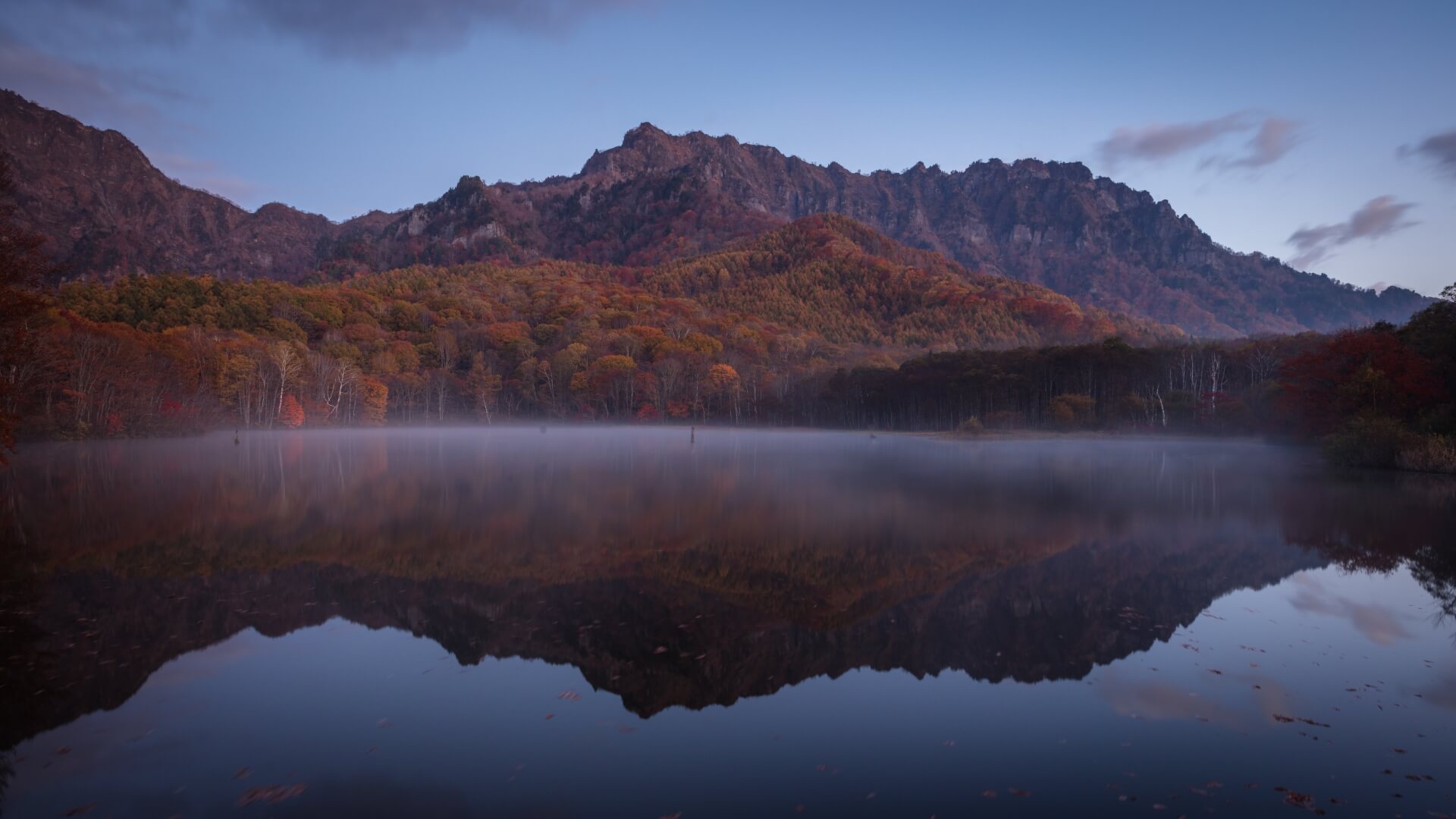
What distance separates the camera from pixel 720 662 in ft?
28.7

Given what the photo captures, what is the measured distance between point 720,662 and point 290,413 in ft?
275

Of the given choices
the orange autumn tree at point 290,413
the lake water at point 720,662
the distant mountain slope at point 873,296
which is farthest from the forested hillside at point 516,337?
the lake water at point 720,662

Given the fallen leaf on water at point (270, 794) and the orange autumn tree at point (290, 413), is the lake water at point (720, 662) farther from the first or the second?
the orange autumn tree at point (290, 413)

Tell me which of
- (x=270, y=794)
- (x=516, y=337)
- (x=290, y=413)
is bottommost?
(x=270, y=794)

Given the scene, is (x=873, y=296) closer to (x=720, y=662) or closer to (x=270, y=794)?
(x=720, y=662)

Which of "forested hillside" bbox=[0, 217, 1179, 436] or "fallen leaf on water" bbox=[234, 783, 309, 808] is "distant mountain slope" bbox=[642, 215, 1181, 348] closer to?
"forested hillside" bbox=[0, 217, 1179, 436]

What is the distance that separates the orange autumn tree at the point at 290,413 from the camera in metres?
77.4

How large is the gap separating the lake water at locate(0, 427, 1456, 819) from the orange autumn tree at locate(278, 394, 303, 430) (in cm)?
6427

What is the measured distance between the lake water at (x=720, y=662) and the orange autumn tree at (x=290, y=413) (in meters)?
64.3

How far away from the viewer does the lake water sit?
5.87 m

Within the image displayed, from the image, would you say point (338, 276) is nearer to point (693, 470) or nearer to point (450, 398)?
point (450, 398)

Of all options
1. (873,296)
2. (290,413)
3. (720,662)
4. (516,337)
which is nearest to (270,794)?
(720,662)

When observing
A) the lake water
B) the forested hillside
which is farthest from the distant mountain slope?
the lake water

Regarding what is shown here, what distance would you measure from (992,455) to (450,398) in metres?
78.6
